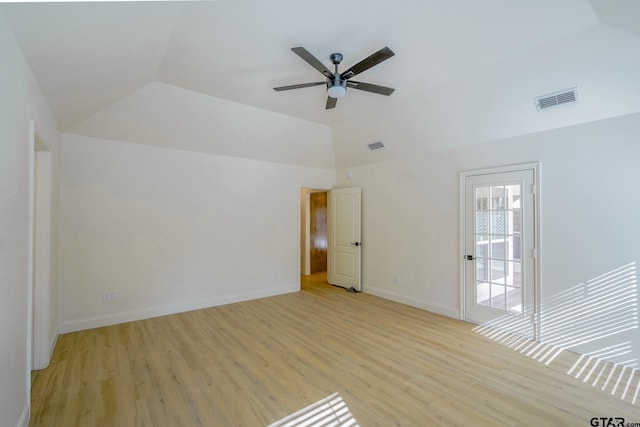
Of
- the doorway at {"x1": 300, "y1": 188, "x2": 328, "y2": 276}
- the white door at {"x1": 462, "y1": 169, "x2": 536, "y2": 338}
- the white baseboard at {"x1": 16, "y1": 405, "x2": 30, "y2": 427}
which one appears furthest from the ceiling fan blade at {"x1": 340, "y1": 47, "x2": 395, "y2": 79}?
the doorway at {"x1": 300, "y1": 188, "x2": 328, "y2": 276}

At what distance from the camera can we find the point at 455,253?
417cm

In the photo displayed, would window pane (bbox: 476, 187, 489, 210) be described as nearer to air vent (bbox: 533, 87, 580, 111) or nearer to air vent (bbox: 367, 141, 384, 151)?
air vent (bbox: 533, 87, 580, 111)

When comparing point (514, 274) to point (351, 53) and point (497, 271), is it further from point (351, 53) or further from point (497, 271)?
point (351, 53)

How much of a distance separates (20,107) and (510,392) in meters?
4.18

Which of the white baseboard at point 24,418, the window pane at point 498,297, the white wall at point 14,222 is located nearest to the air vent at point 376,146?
the window pane at point 498,297

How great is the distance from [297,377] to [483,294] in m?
2.79

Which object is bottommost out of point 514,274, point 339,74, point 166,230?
point 514,274

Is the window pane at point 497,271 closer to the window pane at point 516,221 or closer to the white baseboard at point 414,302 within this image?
the window pane at point 516,221

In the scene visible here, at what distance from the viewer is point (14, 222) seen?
168 centimetres

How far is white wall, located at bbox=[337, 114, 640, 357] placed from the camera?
9.14 ft

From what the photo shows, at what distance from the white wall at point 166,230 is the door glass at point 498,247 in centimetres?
325

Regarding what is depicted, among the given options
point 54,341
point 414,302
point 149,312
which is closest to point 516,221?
point 414,302

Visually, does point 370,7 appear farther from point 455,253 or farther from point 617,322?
point 617,322

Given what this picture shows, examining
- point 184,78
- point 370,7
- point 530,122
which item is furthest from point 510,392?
point 184,78
